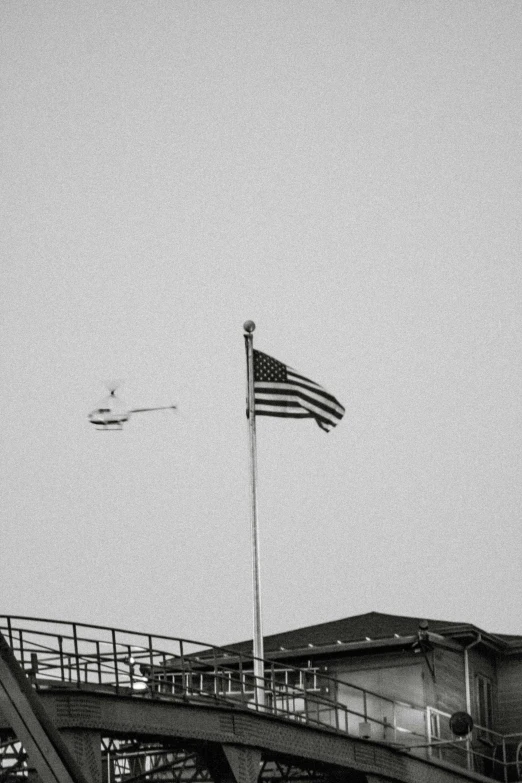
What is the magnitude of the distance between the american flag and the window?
407 inches

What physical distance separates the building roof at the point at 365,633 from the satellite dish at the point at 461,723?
3883 millimetres

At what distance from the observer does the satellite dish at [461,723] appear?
38.0 metres

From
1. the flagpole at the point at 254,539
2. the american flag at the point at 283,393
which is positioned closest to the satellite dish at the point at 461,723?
the flagpole at the point at 254,539

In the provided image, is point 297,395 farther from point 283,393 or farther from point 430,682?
point 430,682

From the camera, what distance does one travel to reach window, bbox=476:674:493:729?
43531 millimetres

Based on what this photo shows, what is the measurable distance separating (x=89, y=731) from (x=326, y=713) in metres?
14.7

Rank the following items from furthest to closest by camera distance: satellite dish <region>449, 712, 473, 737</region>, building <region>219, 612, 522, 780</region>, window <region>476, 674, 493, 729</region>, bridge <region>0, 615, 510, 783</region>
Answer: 1. window <region>476, 674, 493, 729</region>
2. building <region>219, 612, 522, 780</region>
3. satellite dish <region>449, 712, 473, 737</region>
4. bridge <region>0, 615, 510, 783</region>

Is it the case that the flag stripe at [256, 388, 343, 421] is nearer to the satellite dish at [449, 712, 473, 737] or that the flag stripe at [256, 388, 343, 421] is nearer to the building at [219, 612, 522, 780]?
the building at [219, 612, 522, 780]

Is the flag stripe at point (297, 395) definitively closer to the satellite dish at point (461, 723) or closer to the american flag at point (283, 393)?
the american flag at point (283, 393)

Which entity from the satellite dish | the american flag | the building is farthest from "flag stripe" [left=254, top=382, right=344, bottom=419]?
the satellite dish

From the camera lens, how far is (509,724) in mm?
44625

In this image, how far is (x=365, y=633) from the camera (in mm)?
45000

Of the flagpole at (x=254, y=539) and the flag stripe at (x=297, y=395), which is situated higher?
the flag stripe at (x=297, y=395)

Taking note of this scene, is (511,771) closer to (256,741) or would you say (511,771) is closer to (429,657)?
(429,657)
